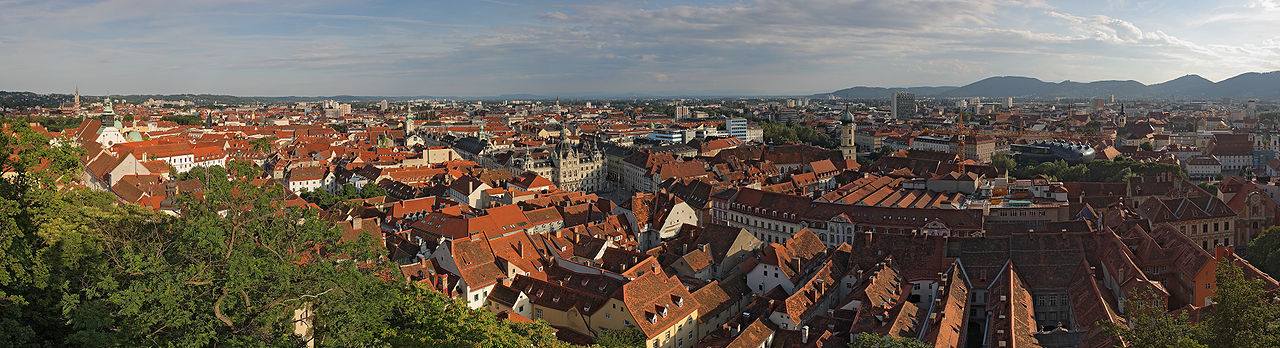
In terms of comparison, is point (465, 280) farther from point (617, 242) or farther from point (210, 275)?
point (210, 275)

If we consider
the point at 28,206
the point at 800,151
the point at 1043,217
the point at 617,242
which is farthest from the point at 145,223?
the point at 800,151

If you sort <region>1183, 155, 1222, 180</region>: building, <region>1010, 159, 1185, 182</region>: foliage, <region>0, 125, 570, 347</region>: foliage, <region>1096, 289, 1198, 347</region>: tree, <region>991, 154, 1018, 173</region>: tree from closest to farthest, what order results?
1. <region>0, 125, 570, 347</region>: foliage
2. <region>1096, 289, 1198, 347</region>: tree
3. <region>1010, 159, 1185, 182</region>: foliage
4. <region>1183, 155, 1222, 180</region>: building
5. <region>991, 154, 1018, 173</region>: tree

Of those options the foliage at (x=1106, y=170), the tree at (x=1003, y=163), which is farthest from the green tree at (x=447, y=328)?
the tree at (x=1003, y=163)

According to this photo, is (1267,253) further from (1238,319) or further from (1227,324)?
(1238,319)

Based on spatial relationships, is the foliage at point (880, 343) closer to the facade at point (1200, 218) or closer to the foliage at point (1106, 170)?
the facade at point (1200, 218)

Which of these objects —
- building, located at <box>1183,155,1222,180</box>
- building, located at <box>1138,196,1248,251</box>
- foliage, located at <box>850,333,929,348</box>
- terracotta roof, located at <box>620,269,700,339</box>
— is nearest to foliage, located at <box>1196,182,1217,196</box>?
building, located at <box>1138,196,1248,251</box>

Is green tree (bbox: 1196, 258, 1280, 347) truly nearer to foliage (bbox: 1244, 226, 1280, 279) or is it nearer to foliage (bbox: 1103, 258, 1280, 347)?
foliage (bbox: 1103, 258, 1280, 347)
